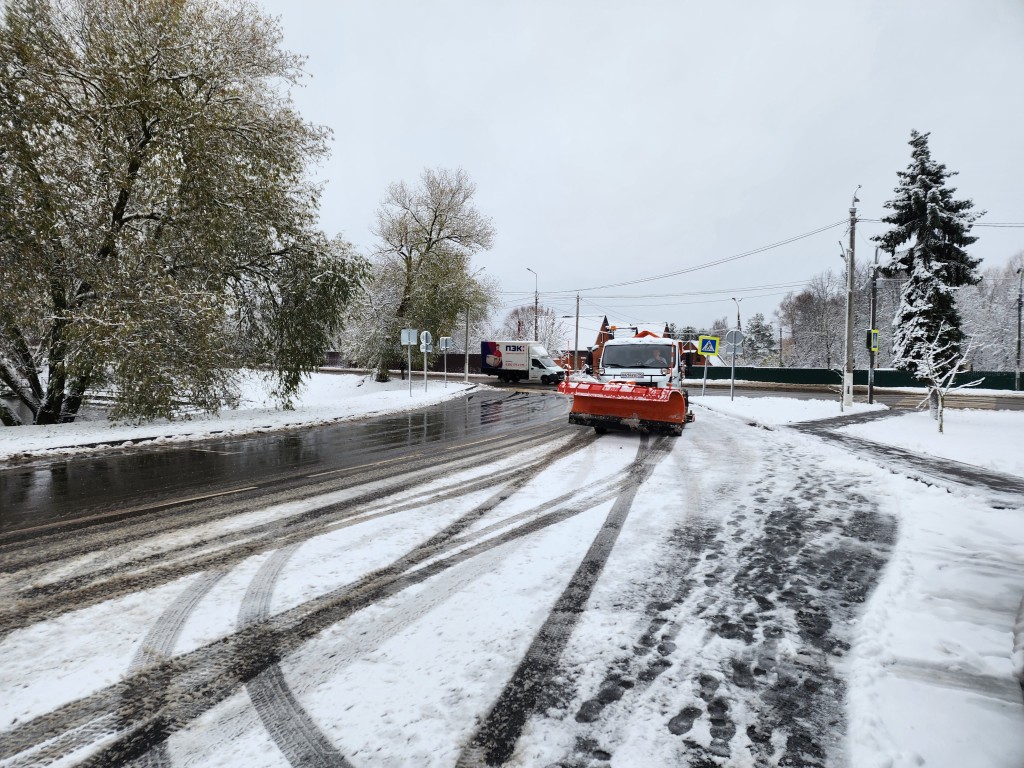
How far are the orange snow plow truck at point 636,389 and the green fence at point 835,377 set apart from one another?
22.5m

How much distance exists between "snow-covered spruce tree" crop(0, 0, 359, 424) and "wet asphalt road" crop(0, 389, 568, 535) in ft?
8.59

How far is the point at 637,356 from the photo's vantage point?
1311cm

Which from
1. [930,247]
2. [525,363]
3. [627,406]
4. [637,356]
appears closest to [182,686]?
[627,406]

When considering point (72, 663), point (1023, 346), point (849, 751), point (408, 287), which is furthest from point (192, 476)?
point (1023, 346)

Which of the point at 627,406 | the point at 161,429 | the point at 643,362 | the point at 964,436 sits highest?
the point at 643,362

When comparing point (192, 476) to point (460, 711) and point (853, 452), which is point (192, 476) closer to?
point (460, 711)

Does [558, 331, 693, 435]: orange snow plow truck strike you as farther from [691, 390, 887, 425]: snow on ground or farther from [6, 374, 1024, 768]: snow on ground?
[6, 374, 1024, 768]: snow on ground

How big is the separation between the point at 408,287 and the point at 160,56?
20465 mm

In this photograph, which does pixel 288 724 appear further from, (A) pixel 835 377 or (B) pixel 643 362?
(A) pixel 835 377

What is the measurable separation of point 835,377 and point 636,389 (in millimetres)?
34025

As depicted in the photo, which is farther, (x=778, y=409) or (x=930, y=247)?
(x=930, y=247)

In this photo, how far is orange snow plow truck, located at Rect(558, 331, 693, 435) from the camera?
457 inches

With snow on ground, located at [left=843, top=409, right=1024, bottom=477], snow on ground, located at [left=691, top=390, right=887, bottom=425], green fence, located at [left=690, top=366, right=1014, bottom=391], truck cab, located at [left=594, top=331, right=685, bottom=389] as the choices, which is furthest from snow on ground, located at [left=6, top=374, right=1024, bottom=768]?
green fence, located at [left=690, top=366, right=1014, bottom=391]

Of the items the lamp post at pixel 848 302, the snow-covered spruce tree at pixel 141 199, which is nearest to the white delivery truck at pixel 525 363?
the lamp post at pixel 848 302
